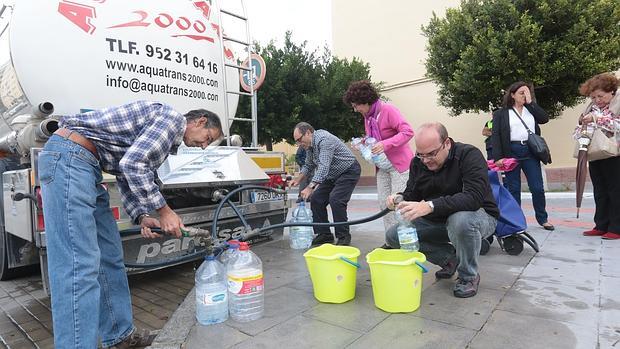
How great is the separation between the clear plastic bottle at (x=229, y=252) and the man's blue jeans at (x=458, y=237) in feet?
3.93

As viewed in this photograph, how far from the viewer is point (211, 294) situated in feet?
7.47

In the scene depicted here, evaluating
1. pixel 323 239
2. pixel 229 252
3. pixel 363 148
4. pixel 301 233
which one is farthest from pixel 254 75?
pixel 229 252

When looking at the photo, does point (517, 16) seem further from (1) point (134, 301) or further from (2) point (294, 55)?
(1) point (134, 301)

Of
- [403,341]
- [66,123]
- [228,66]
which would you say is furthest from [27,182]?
[403,341]

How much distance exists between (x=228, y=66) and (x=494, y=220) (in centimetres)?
300

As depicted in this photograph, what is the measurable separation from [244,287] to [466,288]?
1.46m

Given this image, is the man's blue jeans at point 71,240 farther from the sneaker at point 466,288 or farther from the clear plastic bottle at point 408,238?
the sneaker at point 466,288

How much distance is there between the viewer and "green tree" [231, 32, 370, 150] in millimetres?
14445

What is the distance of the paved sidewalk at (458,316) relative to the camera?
1.97 meters

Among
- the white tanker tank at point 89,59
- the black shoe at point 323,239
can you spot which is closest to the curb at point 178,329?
the white tanker tank at point 89,59

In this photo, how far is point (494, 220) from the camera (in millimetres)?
2678

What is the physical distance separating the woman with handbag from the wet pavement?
2.95 ft

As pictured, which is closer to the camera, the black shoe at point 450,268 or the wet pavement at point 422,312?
the wet pavement at point 422,312

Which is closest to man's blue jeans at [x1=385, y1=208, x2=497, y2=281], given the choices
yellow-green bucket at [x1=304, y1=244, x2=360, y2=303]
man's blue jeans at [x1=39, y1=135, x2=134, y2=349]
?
yellow-green bucket at [x1=304, y1=244, x2=360, y2=303]
